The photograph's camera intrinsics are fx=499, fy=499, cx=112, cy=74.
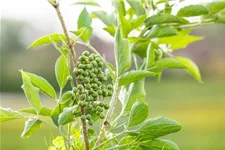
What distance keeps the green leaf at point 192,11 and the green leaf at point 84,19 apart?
149 mm

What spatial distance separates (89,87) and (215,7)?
280mm

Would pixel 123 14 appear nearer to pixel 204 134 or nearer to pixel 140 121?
pixel 140 121

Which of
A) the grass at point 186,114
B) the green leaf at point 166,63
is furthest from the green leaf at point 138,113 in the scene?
the grass at point 186,114

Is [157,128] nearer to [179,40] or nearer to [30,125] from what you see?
[30,125]

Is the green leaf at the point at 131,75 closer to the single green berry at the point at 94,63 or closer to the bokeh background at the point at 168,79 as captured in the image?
the single green berry at the point at 94,63

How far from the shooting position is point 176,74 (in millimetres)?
17078

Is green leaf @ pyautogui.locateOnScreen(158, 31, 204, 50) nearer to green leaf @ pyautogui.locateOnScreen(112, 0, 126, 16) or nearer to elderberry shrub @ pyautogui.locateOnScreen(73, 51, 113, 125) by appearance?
green leaf @ pyautogui.locateOnScreen(112, 0, 126, 16)

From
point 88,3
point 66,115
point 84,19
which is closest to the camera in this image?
point 66,115

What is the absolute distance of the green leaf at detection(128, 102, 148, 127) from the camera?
1.81 feet

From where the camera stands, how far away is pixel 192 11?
70 centimetres

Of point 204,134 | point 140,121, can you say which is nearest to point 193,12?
point 140,121

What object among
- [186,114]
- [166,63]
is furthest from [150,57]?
[186,114]

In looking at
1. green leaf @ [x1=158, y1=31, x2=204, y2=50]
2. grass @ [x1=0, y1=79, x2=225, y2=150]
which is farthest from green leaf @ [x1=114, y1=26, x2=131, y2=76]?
grass @ [x1=0, y1=79, x2=225, y2=150]

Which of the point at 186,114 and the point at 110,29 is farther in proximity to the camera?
the point at 186,114
